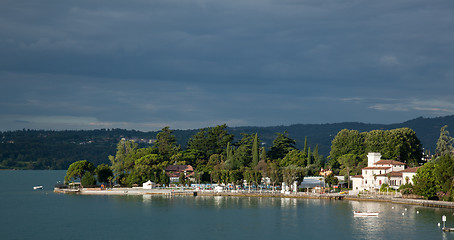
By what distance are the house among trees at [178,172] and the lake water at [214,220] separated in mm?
30177

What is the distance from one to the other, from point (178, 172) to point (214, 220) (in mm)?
63269

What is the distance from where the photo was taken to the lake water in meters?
66.3

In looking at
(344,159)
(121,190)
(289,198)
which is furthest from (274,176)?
(121,190)

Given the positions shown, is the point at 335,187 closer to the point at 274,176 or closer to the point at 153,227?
the point at 274,176

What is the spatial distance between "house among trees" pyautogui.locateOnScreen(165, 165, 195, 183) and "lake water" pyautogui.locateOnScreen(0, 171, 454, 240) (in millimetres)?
30177

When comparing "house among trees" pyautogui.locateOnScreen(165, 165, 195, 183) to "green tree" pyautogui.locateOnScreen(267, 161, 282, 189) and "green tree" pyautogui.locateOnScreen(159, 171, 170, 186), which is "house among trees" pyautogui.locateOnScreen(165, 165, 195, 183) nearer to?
"green tree" pyautogui.locateOnScreen(159, 171, 170, 186)

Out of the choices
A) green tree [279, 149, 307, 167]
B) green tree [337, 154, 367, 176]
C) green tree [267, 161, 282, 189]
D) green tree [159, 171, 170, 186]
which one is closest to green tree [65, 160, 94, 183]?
green tree [159, 171, 170, 186]

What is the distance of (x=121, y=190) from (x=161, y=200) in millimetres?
18286

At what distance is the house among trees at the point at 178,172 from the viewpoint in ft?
452

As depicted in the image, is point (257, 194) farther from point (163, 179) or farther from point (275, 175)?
point (163, 179)

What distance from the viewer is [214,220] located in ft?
255

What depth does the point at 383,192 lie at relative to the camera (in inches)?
3974

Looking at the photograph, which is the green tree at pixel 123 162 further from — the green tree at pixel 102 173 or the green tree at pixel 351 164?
the green tree at pixel 351 164

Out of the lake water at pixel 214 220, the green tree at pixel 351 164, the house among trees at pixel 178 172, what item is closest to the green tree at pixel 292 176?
the lake water at pixel 214 220
